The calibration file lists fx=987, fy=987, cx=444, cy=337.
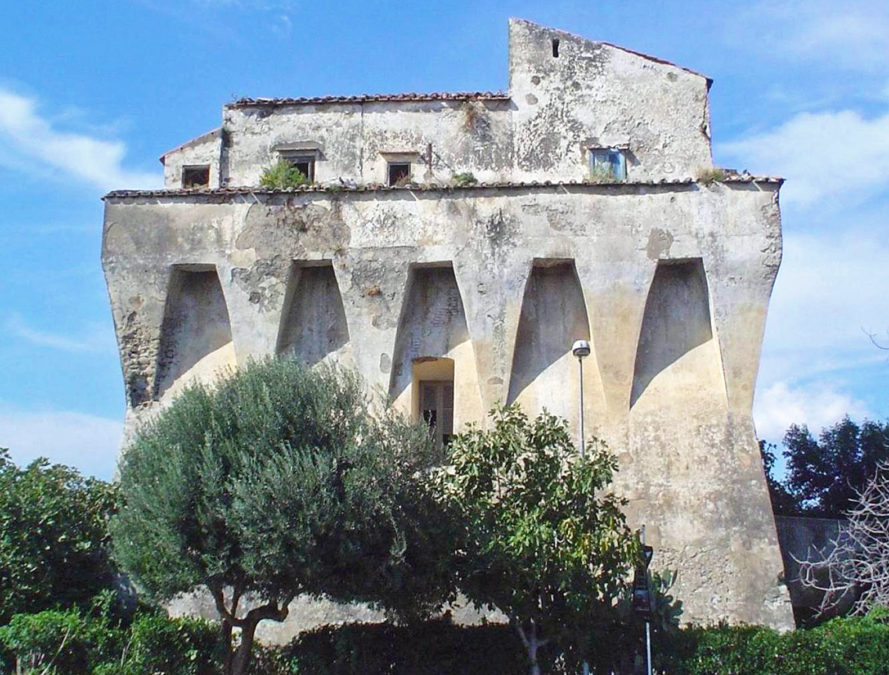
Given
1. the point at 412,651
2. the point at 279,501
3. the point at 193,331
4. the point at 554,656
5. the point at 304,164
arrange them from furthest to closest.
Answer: the point at 304,164, the point at 193,331, the point at 412,651, the point at 554,656, the point at 279,501

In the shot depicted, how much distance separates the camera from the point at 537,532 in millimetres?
16406

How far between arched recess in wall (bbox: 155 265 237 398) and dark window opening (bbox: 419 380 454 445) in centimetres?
434

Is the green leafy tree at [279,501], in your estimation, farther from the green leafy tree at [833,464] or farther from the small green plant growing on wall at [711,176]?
the green leafy tree at [833,464]

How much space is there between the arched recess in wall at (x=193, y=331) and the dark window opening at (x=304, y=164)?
11.3 ft

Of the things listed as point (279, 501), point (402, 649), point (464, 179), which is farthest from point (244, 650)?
point (464, 179)

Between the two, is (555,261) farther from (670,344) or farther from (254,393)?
(254,393)

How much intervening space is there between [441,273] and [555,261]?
100 inches

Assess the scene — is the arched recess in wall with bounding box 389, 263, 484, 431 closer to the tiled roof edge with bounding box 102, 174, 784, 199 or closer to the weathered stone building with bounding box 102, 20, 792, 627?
the weathered stone building with bounding box 102, 20, 792, 627

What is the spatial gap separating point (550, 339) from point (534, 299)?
0.96 meters

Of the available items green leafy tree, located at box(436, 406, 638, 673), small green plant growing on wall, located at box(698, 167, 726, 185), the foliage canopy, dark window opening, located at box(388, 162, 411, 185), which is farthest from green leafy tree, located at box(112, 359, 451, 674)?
the foliage canopy

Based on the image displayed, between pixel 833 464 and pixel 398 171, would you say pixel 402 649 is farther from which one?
pixel 833 464

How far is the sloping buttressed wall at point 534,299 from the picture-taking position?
20.4 meters

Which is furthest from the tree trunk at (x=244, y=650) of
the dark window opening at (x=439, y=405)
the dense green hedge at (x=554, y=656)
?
the dark window opening at (x=439, y=405)

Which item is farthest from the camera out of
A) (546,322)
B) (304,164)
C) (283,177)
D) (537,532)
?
(304,164)
